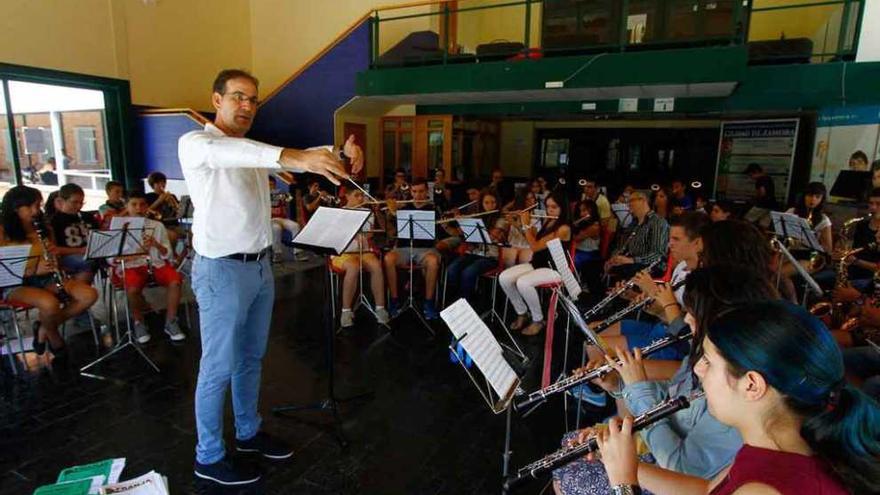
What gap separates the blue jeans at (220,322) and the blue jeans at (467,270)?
9.24 ft

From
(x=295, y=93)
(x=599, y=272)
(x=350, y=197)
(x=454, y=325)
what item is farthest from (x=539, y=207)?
(x=295, y=93)

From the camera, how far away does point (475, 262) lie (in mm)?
5156

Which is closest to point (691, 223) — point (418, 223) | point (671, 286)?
point (671, 286)

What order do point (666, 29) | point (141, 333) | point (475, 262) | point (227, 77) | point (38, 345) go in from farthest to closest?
point (666, 29) < point (475, 262) < point (141, 333) < point (38, 345) < point (227, 77)

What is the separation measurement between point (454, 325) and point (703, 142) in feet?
36.8

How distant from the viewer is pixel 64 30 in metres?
7.98

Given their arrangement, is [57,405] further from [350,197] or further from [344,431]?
[350,197]

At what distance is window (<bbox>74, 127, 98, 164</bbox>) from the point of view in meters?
8.88

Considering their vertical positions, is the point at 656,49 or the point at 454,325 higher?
the point at 656,49

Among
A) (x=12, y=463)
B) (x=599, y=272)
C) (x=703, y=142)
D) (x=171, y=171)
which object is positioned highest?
(x=703, y=142)

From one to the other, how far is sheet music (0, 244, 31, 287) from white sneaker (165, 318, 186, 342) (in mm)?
1095

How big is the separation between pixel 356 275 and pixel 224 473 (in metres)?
2.44

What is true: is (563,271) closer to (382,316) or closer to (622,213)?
(382,316)

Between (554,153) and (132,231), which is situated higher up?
(554,153)
